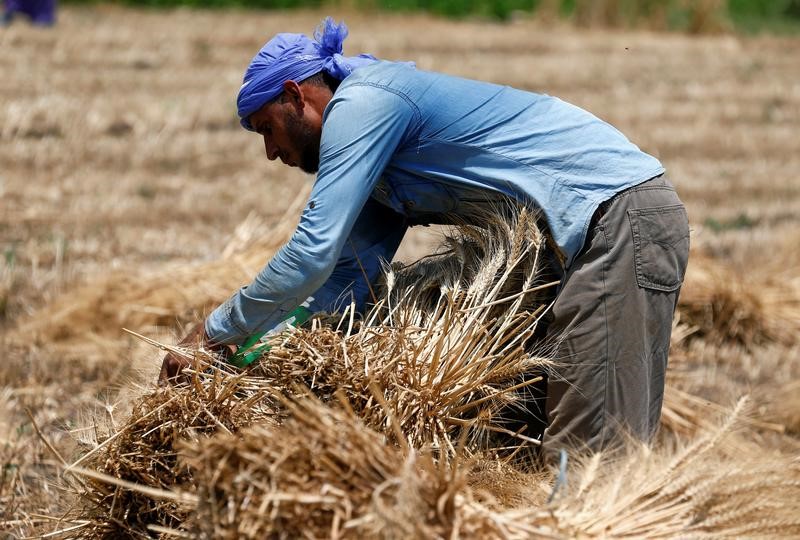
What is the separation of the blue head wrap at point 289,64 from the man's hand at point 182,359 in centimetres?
61

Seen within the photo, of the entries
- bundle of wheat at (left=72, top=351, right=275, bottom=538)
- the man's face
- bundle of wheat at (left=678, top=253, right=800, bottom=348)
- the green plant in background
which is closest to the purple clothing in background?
the green plant in background

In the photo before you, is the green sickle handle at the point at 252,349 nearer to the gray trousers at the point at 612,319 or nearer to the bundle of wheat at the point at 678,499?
the gray trousers at the point at 612,319

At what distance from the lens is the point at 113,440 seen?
8.61 ft

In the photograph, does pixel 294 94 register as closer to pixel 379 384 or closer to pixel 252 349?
pixel 252 349

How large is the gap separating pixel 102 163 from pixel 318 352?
579 centimetres

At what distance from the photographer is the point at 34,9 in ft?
41.0

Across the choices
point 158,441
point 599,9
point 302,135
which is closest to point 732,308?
point 302,135

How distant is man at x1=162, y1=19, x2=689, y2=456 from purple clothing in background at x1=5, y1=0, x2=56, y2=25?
10.6 metres

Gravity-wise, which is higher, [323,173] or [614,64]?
[323,173]

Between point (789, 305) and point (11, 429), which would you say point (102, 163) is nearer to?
point (11, 429)

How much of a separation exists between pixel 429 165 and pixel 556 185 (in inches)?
13.2

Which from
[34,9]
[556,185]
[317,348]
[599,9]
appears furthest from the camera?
[599,9]

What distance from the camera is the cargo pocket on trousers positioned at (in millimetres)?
2822

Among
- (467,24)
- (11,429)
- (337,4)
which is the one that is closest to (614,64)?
(467,24)
